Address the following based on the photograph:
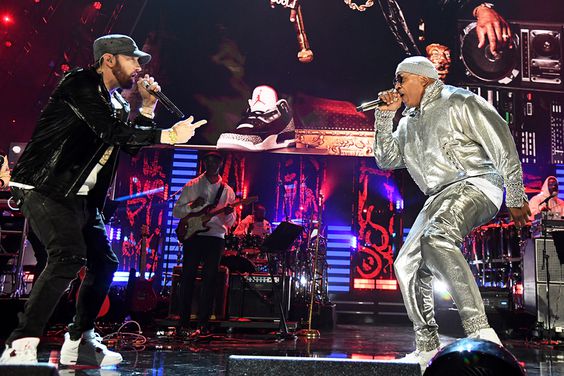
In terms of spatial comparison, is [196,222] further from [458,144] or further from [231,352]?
[458,144]

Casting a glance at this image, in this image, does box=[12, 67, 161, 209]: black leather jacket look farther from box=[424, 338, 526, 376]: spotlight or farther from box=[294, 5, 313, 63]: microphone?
box=[294, 5, 313, 63]: microphone

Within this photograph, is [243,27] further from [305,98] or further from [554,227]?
[554,227]

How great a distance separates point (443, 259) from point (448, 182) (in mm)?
550

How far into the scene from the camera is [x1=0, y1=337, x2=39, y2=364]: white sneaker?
2.64 metres

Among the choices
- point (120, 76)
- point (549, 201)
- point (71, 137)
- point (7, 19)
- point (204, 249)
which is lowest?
point (204, 249)

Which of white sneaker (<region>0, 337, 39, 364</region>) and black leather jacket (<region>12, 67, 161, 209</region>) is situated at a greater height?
black leather jacket (<region>12, 67, 161, 209</region>)

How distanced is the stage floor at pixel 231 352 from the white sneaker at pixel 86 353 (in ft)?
0.39

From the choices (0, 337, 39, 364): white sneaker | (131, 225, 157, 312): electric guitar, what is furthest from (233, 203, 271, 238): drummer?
(0, 337, 39, 364): white sneaker

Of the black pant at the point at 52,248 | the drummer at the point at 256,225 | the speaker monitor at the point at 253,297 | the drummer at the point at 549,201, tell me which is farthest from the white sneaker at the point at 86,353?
the drummer at the point at 549,201

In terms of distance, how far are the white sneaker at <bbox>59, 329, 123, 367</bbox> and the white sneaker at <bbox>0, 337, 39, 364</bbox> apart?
0.88m

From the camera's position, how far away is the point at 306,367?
80.1 inches

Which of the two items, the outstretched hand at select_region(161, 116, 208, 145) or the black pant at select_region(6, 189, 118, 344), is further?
the outstretched hand at select_region(161, 116, 208, 145)

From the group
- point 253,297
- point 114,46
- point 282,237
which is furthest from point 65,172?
point 253,297

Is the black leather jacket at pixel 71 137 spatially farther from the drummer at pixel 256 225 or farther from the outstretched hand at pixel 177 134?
the drummer at pixel 256 225
